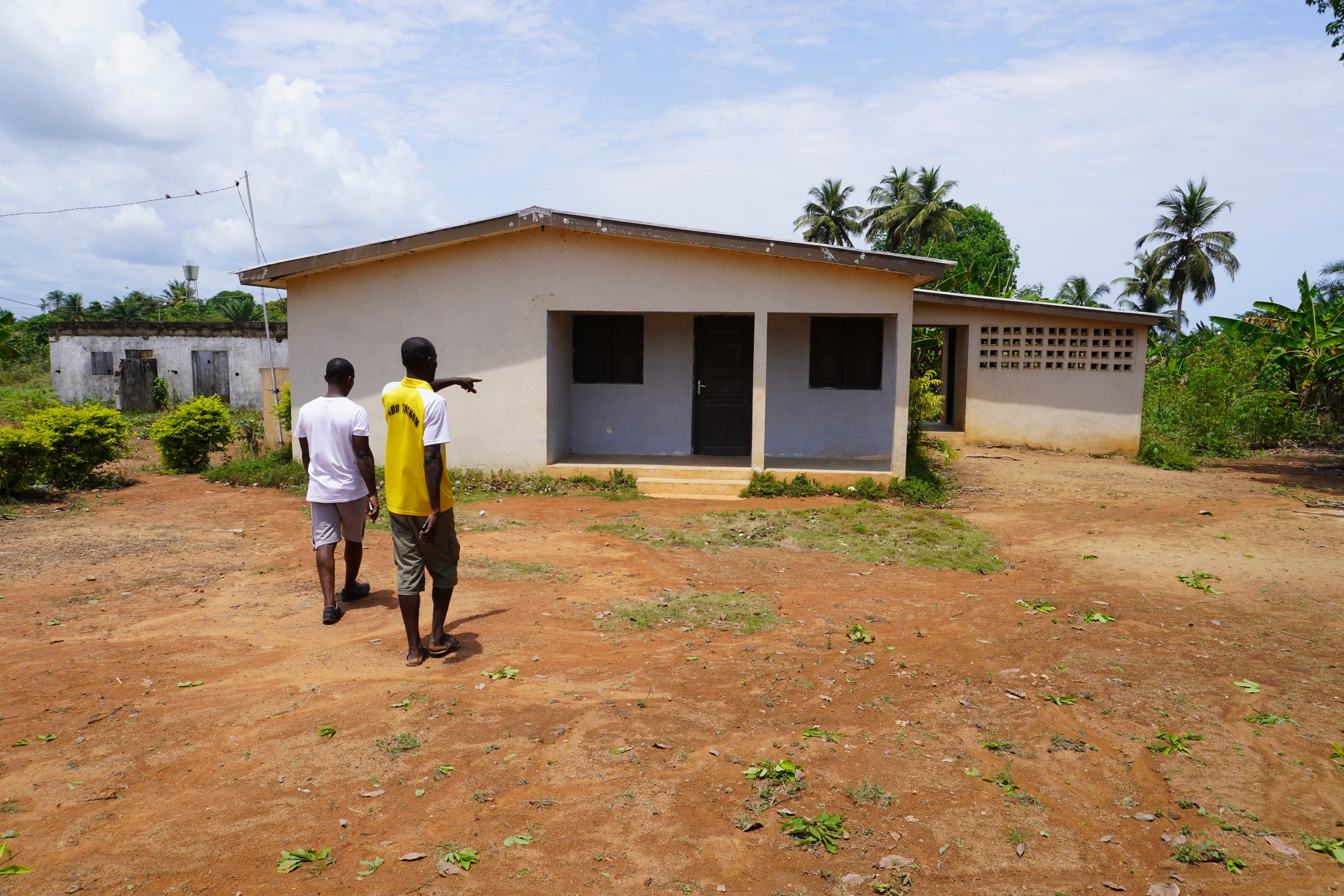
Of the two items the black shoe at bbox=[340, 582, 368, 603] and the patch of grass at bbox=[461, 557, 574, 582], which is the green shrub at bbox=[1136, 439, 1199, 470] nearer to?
the patch of grass at bbox=[461, 557, 574, 582]

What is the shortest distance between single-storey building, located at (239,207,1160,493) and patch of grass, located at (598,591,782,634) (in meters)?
4.54

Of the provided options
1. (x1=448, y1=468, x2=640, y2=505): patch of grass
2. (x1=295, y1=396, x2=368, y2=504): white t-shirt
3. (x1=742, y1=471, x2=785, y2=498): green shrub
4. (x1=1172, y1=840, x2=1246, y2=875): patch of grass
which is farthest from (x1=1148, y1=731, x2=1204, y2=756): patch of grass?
(x1=448, y1=468, x2=640, y2=505): patch of grass

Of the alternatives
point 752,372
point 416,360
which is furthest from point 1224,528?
point 416,360

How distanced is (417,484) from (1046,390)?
1455cm

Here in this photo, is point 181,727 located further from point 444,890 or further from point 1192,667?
point 1192,667

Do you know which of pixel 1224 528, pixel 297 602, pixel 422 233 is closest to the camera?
pixel 297 602

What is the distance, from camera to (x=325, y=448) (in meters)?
5.79

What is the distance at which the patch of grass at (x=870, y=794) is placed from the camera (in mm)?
3529

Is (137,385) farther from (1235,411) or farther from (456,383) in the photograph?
(1235,411)

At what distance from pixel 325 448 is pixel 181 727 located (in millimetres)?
2162

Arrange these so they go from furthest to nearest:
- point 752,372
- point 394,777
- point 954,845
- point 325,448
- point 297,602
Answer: point 752,372, point 297,602, point 325,448, point 394,777, point 954,845

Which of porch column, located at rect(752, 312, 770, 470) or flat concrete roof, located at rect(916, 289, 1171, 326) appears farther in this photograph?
flat concrete roof, located at rect(916, 289, 1171, 326)

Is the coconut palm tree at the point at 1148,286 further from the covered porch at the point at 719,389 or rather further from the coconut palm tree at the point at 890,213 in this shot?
the covered porch at the point at 719,389

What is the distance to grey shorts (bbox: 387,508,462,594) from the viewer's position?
193 inches
